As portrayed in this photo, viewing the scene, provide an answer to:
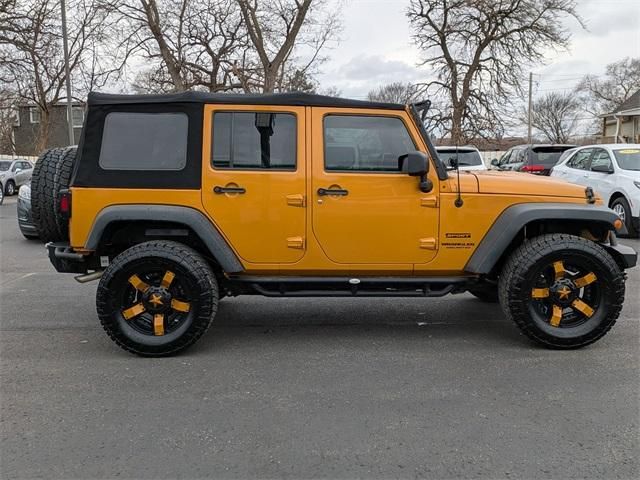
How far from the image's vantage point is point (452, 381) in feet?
12.3

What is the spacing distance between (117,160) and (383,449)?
292 centimetres

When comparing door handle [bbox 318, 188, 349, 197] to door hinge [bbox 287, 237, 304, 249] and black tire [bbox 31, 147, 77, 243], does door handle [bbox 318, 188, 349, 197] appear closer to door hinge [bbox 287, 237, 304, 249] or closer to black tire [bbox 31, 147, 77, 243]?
door hinge [bbox 287, 237, 304, 249]

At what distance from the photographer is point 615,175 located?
10.1 m

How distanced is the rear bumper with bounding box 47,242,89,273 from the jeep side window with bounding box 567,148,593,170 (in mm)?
10104

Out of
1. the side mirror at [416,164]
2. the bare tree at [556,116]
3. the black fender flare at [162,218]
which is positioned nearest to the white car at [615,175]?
the side mirror at [416,164]

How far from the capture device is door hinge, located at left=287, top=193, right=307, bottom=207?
4207mm

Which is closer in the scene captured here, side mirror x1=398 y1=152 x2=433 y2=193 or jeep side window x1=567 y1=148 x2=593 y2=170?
side mirror x1=398 y1=152 x2=433 y2=193

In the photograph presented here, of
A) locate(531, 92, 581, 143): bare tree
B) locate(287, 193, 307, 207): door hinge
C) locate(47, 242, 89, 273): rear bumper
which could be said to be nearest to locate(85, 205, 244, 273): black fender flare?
locate(47, 242, 89, 273): rear bumper

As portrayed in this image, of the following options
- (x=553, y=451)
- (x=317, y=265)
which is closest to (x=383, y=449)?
(x=553, y=451)

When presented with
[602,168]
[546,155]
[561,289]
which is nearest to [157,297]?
[561,289]

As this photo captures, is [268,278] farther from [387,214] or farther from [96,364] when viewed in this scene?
[96,364]

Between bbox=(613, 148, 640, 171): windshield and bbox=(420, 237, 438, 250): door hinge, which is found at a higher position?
bbox=(613, 148, 640, 171): windshield

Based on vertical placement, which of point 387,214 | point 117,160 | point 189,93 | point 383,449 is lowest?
point 383,449

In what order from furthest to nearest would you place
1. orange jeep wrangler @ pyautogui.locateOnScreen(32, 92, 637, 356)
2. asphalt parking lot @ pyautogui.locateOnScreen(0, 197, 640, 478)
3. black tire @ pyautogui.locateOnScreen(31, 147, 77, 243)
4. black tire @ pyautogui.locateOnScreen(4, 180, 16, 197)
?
black tire @ pyautogui.locateOnScreen(4, 180, 16, 197), black tire @ pyautogui.locateOnScreen(31, 147, 77, 243), orange jeep wrangler @ pyautogui.locateOnScreen(32, 92, 637, 356), asphalt parking lot @ pyautogui.locateOnScreen(0, 197, 640, 478)
